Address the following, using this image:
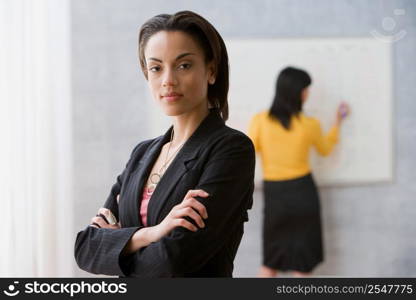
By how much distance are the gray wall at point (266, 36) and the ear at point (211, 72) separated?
2090mm

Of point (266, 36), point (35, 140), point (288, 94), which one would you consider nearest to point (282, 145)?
point (288, 94)

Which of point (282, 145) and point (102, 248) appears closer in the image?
point (102, 248)

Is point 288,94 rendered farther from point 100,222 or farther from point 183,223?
point 183,223

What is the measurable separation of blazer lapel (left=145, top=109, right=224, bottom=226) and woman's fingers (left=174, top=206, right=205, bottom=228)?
0.06 meters

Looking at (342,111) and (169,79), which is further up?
(342,111)

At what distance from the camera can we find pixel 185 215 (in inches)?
49.4

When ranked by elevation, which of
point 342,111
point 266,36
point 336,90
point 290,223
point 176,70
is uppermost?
point 266,36

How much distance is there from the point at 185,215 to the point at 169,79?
0.31m

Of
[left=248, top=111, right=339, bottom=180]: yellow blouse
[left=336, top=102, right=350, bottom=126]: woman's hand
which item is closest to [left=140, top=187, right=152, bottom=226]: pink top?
[left=248, top=111, right=339, bottom=180]: yellow blouse

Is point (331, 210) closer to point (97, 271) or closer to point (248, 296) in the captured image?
point (248, 296)

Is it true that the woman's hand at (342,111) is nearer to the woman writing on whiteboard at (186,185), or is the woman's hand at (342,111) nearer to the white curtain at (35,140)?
the white curtain at (35,140)

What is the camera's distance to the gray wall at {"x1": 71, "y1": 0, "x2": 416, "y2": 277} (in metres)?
3.40

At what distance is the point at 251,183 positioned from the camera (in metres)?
1.34

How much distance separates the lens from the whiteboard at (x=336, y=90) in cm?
347
